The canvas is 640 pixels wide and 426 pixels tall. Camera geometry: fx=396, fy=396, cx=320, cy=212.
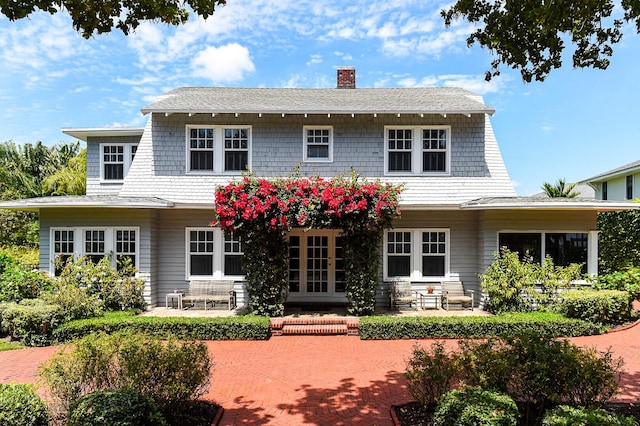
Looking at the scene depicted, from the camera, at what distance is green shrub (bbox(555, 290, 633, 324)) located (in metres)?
10.6

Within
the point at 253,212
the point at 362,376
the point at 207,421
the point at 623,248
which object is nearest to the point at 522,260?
the point at 623,248

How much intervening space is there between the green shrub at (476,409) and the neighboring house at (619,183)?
82.7ft

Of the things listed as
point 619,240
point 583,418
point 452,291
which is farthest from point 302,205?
point 619,240

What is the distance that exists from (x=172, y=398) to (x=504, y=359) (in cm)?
447

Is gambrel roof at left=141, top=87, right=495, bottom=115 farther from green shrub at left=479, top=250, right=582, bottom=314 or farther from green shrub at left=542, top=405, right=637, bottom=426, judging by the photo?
green shrub at left=542, top=405, right=637, bottom=426

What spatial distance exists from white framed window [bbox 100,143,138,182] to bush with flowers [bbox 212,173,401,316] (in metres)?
6.48

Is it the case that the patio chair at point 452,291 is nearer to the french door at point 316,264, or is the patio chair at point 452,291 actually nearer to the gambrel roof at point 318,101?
the french door at point 316,264

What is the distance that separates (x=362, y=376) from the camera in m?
7.55

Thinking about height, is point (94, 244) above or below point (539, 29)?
below

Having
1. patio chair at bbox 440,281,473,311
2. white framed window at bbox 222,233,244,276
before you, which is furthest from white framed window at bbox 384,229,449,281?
white framed window at bbox 222,233,244,276

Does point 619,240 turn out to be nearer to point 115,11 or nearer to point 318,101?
point 318,101

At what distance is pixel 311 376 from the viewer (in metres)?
7.59

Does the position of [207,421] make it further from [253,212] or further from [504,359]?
[253,212]

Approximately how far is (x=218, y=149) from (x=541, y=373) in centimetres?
1144
